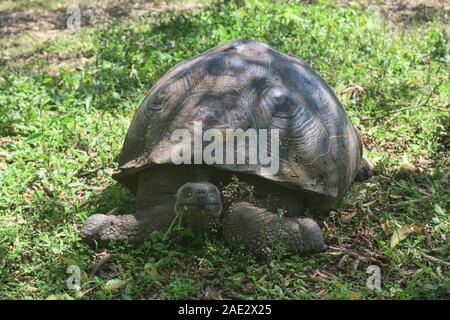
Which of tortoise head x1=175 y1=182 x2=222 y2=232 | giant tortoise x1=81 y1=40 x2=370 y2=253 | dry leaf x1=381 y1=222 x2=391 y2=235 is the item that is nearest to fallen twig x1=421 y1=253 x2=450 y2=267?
dry leaf x1=381 y1=222 x2=391 y2=235

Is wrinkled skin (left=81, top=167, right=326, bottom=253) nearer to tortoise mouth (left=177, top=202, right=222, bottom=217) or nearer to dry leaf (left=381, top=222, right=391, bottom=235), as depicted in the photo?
tortoise mouth (left=177, top=202, right=222, bottom=217)

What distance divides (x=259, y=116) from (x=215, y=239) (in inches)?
29.5

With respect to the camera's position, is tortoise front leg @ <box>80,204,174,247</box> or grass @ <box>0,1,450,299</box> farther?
tortoise front leg @ <box>80,204,174,247</box>

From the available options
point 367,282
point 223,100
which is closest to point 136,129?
point 223,100

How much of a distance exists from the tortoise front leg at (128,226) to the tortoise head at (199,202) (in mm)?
181

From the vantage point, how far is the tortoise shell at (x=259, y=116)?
394cm

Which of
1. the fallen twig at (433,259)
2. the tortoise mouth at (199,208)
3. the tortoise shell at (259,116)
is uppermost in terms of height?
the tortoise shell at (259,116)

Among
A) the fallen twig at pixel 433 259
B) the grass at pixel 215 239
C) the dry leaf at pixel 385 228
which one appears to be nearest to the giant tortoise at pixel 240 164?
the grass at pixel 215 239

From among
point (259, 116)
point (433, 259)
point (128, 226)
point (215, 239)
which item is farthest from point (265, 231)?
point (433, 259)

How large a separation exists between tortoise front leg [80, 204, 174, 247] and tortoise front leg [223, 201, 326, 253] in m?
0.38

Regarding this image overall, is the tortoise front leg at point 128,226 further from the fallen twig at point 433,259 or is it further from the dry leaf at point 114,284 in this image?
the fallen twig at point 433,259

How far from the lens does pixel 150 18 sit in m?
8.03

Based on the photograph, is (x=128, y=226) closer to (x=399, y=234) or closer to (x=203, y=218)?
(x=203, y=218)

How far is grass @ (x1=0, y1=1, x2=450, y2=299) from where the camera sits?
147 inches
